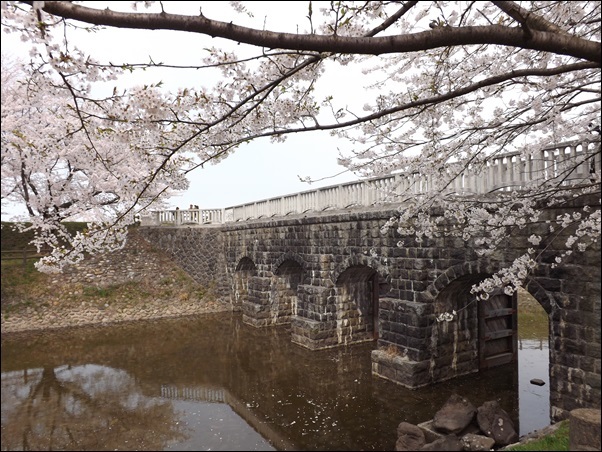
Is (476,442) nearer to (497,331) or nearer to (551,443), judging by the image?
(551,443)

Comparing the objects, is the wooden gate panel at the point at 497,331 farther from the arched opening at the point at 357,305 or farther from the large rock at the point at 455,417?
the large rock at the point at 455,417

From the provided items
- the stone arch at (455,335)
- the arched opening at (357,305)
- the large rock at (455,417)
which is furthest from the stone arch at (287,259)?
the large rock at (455,417)

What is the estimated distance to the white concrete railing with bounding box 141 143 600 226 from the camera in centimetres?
633

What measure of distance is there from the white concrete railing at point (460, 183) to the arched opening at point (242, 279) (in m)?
2.26

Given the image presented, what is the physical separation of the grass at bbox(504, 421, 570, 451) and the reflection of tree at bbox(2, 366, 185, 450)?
5.65 m

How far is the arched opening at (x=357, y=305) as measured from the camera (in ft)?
41.5

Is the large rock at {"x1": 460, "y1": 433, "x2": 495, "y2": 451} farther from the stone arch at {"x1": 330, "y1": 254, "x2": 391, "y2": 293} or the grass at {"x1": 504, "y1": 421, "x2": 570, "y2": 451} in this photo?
the stone arch at {"x1": 330, "y1": 254, "x2": 391, "y2": 293}

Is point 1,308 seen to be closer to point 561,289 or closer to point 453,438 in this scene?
point 453,438

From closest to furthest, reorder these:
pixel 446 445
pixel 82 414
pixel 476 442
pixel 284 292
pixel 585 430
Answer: pixel 585 430 → pixel 446 445 → pixel 476 442 → pixel 82 414 → pixel 284 292

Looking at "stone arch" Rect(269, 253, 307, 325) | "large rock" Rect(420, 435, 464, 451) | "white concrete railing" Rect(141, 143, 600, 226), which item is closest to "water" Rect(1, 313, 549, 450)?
"large rock" Rect(420, 435, 464, 451)

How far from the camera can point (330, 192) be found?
12.6 metres

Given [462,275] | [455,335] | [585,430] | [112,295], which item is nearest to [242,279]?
[112,295]

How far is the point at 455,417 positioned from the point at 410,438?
0.85 metres

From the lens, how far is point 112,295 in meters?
18.8
